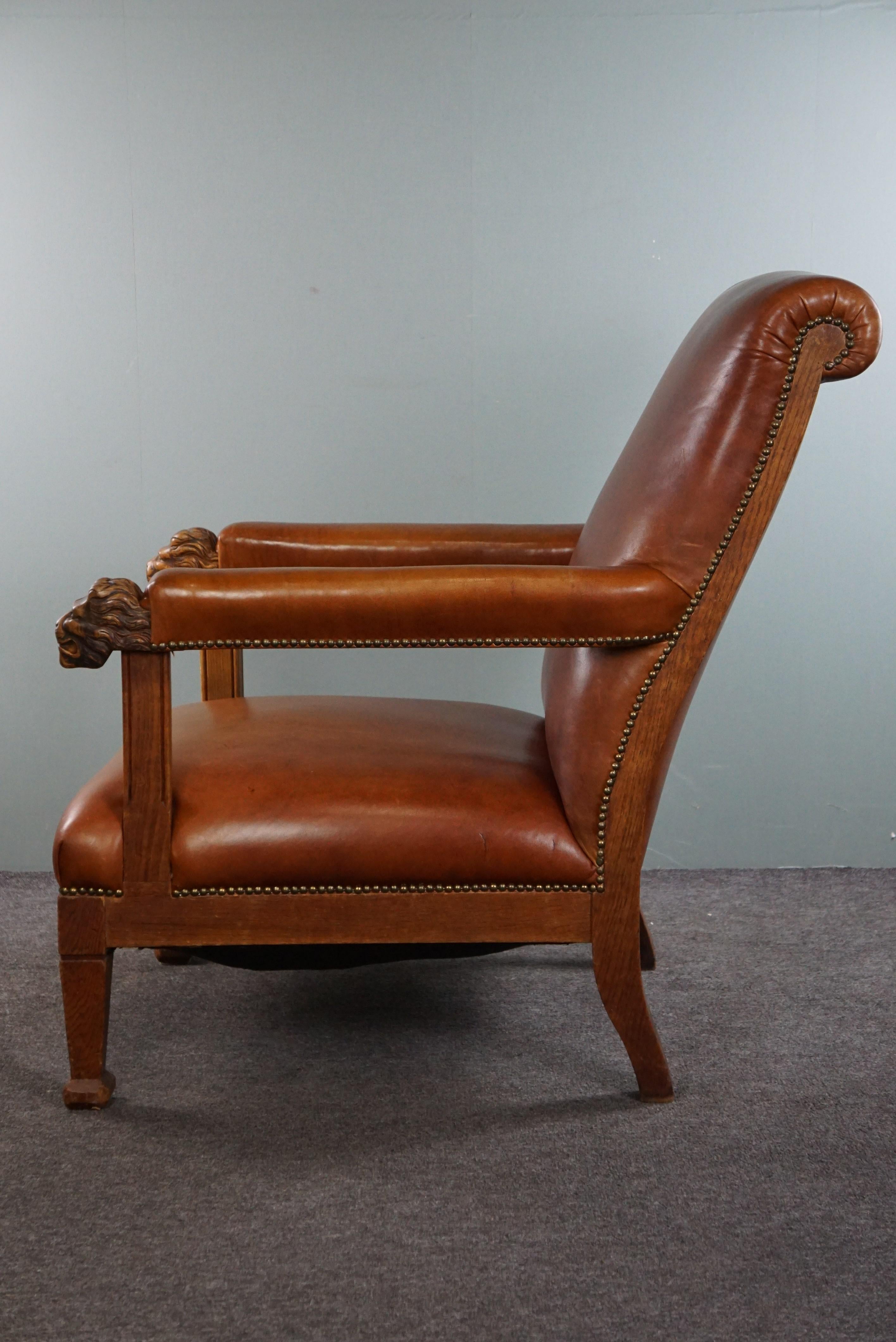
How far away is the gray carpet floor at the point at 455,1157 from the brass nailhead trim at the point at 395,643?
0.61m

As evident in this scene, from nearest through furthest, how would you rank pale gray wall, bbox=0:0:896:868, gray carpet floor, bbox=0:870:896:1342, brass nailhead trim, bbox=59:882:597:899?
gray carpet floor, bbox=0:870:896:1342 → brass nailhead trim, bbox=59:882:597:899 → pale gray wall, bbox=0:0:896:868

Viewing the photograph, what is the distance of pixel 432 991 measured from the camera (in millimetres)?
1831

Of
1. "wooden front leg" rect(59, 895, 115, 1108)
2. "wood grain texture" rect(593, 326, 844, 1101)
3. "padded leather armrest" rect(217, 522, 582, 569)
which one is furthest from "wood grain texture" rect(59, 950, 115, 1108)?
"padded leather armrest" rect(217, 522, 582, 569)

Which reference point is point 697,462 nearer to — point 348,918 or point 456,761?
point 456,761

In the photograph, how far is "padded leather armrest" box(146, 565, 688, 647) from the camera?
1.27 metres

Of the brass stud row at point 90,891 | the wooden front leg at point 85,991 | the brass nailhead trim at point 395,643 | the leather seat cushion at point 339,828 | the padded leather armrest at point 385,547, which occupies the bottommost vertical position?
the wooden front leg at point 85,991

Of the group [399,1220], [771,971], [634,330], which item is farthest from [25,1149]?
[634,330]

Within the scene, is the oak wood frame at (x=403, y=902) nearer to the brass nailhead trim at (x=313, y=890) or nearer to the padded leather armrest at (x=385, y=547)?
the brass nailhead trim at (x=313, y=890)

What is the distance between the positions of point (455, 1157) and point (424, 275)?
1.67 m

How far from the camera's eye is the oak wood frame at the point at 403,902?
1.35m

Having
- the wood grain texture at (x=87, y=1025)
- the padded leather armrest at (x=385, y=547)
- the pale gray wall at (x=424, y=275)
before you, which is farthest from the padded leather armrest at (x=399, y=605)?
the pale gray wall at (x=424, y=275)

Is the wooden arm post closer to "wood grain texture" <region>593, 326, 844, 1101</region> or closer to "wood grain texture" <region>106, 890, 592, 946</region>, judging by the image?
"wood grain texture" <region>106, 890, 592, 946</region>

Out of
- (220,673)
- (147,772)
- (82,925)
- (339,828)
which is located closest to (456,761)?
(339,828)

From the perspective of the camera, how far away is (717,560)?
1342 millimetres
